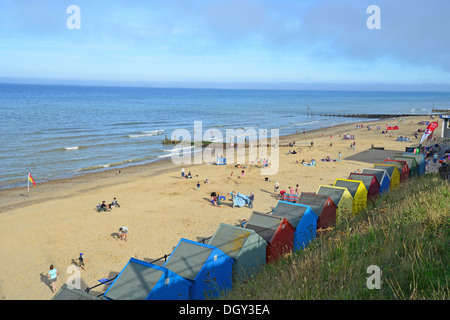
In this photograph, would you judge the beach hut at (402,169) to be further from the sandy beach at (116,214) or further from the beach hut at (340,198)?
the beach hut at (340,198)

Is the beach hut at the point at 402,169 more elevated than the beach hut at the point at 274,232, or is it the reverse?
the beach hut at the point at 402,169

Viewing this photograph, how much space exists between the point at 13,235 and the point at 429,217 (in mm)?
20135

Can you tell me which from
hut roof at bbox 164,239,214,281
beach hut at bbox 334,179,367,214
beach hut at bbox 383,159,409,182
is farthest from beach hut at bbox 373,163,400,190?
hut roof at bbox 164,239,214,281

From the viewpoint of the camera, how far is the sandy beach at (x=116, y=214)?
49.4 feet

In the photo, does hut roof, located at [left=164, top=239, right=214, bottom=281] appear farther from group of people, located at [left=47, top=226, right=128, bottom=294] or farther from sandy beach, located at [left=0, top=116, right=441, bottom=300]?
group of people, located at [left=47, top=226, right=128, bottom=294]

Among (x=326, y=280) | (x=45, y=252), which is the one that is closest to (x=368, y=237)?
Result: (x=326, y=280)

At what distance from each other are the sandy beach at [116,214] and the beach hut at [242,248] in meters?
6.05

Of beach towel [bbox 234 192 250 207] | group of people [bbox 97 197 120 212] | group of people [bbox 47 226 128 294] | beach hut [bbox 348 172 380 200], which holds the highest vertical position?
beach hut [bbox 348 172 380 200]

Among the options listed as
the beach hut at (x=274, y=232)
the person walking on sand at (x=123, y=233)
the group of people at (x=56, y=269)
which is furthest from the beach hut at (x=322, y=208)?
Result: the group of people at (x=56, y=269)

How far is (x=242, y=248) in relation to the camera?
10344 mm

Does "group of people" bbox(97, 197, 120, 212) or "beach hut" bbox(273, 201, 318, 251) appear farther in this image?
"group of people" bbox(97, 197, 120, 212)

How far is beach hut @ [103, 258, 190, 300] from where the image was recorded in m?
7.96

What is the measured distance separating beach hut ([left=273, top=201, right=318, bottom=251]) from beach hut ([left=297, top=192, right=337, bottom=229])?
53cm

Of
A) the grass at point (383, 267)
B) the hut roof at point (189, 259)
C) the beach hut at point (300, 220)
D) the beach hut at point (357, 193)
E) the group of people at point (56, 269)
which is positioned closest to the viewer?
the grass at point (383, 267)
